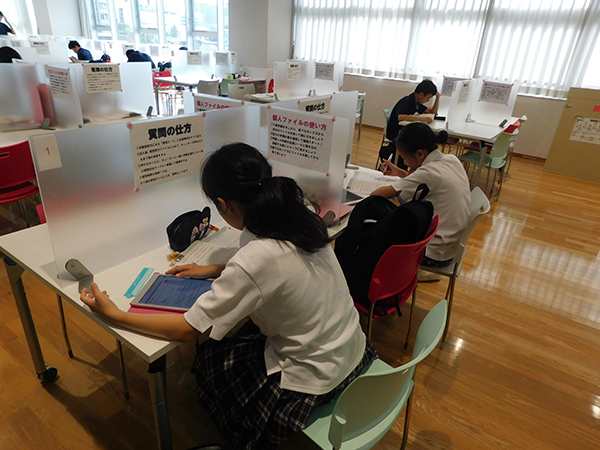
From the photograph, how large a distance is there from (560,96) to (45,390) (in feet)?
21.0

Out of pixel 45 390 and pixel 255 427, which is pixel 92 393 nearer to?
pixel 45 390

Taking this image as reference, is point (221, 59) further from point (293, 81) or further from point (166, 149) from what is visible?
point (166, 149)

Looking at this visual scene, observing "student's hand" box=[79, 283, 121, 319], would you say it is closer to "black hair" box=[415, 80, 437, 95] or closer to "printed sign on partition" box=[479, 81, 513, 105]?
"black hair" box=[415, 80, 437, 95]

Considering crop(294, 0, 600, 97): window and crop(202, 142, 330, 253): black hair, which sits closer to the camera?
crop(202, 142, 330, 253): black hair

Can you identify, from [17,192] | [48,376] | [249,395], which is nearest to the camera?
[249,395]

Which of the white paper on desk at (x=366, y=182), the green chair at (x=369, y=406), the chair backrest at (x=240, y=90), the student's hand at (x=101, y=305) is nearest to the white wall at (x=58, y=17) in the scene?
the chair backrest at (x=240, y=90)

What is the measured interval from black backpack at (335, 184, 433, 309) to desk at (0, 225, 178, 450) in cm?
73

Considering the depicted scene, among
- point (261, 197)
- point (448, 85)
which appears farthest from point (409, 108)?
point (261, 197)

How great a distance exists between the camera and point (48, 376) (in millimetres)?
1660

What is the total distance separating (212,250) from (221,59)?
19.1 feet

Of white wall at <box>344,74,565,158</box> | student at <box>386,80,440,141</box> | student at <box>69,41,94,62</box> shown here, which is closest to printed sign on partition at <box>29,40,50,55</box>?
student at <box>69,41,94,62</box>

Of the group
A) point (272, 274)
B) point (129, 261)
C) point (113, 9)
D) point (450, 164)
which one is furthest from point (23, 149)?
point (113, 9)

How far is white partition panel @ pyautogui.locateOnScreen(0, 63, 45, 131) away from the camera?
2.72 m

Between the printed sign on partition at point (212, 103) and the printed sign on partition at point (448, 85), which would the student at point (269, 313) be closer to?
the printed sign on partition at point (212, 103)
